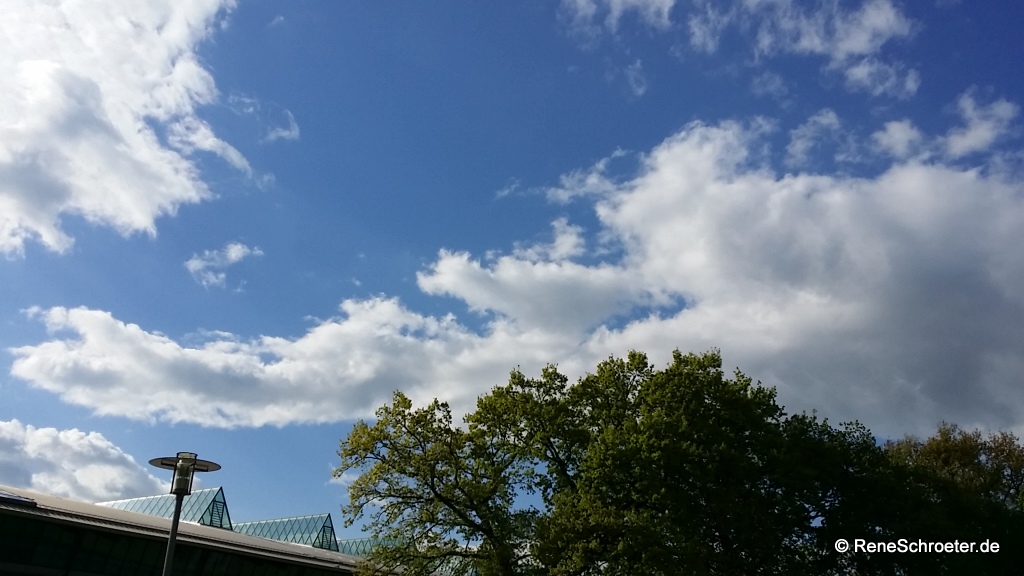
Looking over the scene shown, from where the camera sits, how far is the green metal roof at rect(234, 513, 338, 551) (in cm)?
8575

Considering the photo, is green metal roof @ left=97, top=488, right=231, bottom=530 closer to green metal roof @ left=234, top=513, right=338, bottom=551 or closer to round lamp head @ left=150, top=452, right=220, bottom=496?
green metal roof @ left=234, top=513, right=338, bottom=551

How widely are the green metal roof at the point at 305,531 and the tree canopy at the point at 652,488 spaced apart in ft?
167

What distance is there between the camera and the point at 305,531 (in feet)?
286

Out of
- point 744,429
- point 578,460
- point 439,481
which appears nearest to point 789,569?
point 744,429

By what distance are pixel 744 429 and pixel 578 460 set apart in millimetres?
8721

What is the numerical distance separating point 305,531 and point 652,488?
201 feet

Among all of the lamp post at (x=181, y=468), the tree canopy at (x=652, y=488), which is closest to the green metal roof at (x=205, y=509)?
the tree canopy at (x=652, y=488)

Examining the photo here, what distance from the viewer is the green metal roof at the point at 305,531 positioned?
8575cm

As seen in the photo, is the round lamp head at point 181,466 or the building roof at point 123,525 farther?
the building roof at point 123,525

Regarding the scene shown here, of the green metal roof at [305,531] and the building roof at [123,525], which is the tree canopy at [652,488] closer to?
the building roof at [123,525]

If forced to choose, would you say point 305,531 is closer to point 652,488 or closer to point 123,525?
point 123,525

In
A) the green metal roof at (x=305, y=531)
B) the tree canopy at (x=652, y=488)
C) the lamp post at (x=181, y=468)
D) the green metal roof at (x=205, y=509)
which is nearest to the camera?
the lamp post at (x=181, y=468)

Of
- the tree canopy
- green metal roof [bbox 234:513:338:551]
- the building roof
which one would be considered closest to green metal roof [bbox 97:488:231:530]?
green metal roof [bbox 234:513:338:551]

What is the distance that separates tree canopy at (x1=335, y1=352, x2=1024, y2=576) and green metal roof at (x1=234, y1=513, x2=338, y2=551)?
51.0m
